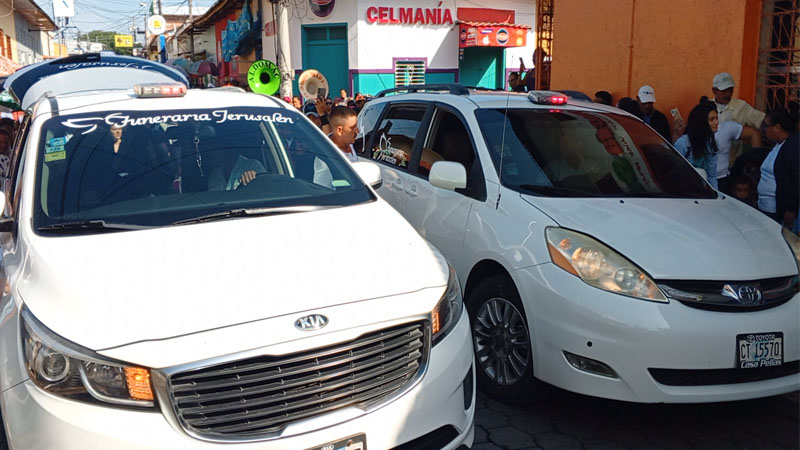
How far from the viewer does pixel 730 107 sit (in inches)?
287

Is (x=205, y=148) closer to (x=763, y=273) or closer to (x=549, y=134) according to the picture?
(x=549, y=134)

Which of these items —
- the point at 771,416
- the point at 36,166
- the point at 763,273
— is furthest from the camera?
the point at 771,416

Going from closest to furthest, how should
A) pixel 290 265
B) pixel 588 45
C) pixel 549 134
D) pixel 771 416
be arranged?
pixel 290 265 → pixel 771 416 → pixel 549 134 → pixel 588 45

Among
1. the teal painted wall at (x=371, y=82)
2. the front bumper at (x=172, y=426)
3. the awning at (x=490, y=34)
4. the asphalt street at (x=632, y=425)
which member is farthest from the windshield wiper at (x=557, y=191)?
the awning at (x=490, y=34)

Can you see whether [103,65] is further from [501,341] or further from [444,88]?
[501,341]

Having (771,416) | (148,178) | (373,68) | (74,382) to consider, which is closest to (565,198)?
(771,416)

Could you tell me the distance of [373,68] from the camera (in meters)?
19.9

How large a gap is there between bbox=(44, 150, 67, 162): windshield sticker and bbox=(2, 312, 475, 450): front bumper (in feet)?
4.33

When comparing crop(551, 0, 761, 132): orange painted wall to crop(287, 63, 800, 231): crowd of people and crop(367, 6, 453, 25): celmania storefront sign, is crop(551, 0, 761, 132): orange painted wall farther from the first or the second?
crop(367, 6, 453, 25): celmania storefront sign

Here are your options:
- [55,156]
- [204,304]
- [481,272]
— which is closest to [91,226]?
[55,156]

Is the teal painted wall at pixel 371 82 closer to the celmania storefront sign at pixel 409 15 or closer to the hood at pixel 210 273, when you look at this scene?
the celmania storefront sign at pixel 409 15

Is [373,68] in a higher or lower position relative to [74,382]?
higher

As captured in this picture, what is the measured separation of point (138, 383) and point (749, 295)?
2821 millimetres

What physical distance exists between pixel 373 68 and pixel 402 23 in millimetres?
1696
